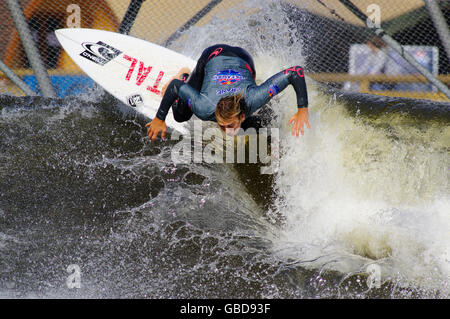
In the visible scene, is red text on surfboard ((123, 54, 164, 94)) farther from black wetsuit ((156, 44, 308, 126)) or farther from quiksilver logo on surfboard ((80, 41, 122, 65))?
black wetsuit ((156, 44, 308, 126))

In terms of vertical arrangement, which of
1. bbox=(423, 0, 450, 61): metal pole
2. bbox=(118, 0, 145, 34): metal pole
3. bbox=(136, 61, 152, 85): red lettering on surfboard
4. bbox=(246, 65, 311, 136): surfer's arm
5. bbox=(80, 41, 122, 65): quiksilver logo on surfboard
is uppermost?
bbox=(118, 0, 145, 34): metal pole

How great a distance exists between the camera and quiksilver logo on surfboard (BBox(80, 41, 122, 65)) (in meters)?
3.74

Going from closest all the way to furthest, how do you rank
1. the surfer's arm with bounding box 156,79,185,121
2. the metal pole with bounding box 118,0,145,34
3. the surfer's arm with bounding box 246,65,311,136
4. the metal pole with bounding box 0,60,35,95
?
the surfer's arm with bounding box 246,65,311,136 < the surfer's arm with bounding box 156,79,185,121 < the metal pole with bounding box 0,60,35,95 < the metal pole with bounding box 118,0,145,34

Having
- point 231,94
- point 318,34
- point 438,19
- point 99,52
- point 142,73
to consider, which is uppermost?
point 318,34

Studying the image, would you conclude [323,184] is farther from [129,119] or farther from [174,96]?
[129,119]

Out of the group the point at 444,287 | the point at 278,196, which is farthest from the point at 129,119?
the point at 444,287

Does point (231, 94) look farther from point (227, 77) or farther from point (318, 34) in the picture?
point (318, 34)

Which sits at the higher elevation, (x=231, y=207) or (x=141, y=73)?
(x=141, y=73)

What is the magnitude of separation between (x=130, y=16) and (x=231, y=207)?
211 centimetres

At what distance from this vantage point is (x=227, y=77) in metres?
2.72

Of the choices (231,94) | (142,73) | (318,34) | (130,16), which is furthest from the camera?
(318,34)

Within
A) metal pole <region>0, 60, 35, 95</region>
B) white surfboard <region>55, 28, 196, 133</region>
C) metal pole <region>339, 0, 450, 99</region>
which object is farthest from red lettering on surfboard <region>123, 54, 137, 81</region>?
metal pole <region>339, 0, 450, 99</region>

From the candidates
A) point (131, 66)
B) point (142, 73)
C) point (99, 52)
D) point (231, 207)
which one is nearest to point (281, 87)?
point (231, 207)

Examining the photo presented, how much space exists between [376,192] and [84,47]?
2.52m
